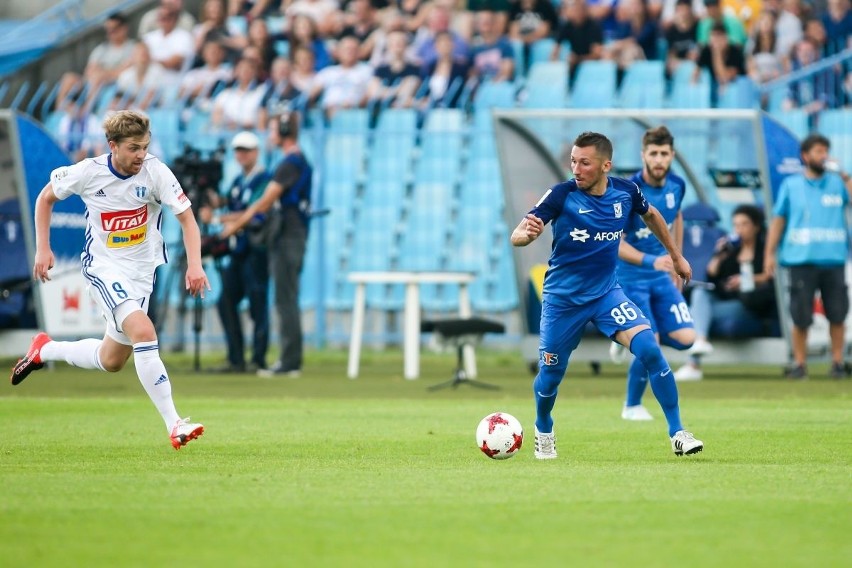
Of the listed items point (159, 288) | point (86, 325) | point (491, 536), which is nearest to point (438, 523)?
point (491, 536)

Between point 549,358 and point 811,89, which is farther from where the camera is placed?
point 811,89

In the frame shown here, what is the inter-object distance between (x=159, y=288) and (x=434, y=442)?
12402 millimetres

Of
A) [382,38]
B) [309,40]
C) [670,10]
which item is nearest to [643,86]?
[670,10]

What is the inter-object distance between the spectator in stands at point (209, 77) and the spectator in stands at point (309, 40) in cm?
122

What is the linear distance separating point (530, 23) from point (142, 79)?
6.91 meters

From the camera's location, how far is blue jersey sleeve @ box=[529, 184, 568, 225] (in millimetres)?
9016

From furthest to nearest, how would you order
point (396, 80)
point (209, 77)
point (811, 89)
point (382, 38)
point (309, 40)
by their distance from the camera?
point (209, 77) < point (309, 40) < point (382, 38) < point (396, 80) < point (811, 89)

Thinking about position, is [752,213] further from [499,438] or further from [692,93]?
[499,438]

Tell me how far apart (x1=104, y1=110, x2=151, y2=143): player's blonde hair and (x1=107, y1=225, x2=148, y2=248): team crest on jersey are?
659mm

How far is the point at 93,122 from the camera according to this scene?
24.6m

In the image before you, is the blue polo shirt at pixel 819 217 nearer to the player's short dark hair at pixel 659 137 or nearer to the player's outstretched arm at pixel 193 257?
the player's short dark hair at pixel 659 137

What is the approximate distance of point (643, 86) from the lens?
2212 centimetres

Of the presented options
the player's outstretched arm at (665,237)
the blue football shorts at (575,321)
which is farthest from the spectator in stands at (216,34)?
the blue football shorts at (575,321)

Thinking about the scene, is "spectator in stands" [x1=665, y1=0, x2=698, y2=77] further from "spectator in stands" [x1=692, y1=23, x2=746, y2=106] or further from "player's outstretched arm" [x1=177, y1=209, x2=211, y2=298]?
"player's outstretched arm" [x1=177, y1=209, x2=211, y2=298]
